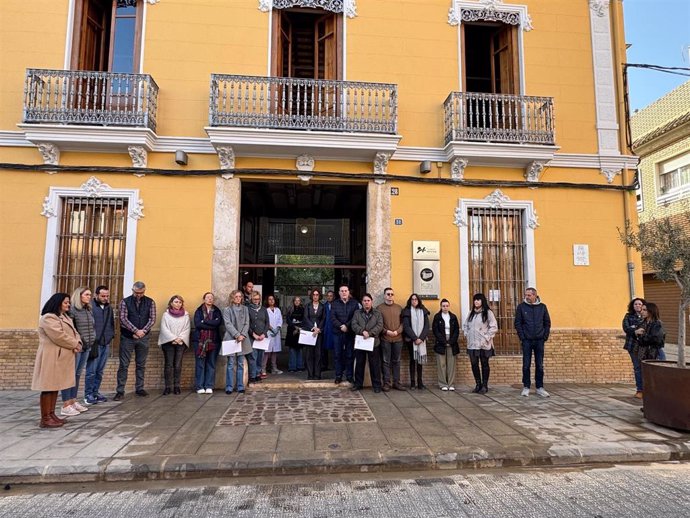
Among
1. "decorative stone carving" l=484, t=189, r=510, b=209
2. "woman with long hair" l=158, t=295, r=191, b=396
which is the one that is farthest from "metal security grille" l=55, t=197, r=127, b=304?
"decorative stone carving" l=484, t=189, r=510, b=209

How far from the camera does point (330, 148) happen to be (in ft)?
25.6

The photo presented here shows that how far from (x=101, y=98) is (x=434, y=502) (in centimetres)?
836

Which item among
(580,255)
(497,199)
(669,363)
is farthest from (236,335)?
(580,255)

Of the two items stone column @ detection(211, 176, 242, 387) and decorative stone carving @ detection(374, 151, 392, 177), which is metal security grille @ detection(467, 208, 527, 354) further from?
stone column @ detection(211, 176, 242, 387)

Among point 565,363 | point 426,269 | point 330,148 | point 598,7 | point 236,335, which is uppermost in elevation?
point 598,7

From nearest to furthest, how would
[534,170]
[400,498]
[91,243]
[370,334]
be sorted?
[400,498] < [370,334] < [91,243] < [534,170]

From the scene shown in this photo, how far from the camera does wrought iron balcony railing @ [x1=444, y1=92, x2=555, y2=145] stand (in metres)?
8.14

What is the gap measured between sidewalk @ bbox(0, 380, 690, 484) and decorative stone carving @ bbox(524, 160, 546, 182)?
4.18 metres

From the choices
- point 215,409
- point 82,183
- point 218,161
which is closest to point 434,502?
point 215,409

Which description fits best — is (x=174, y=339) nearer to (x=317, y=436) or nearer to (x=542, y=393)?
(x=317, y=436)

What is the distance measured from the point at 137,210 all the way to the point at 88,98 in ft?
7.21

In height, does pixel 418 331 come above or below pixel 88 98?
below

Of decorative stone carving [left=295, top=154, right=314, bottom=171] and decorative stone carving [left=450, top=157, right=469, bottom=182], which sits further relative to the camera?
decorative stone carving [left=450, top=157, right=469, bottom=182]

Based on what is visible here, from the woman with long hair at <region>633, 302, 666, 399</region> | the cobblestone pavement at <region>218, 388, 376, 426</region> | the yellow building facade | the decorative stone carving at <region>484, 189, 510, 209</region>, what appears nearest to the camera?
the cobblestone pavement at <region>218, 388, 376, 426</region>
